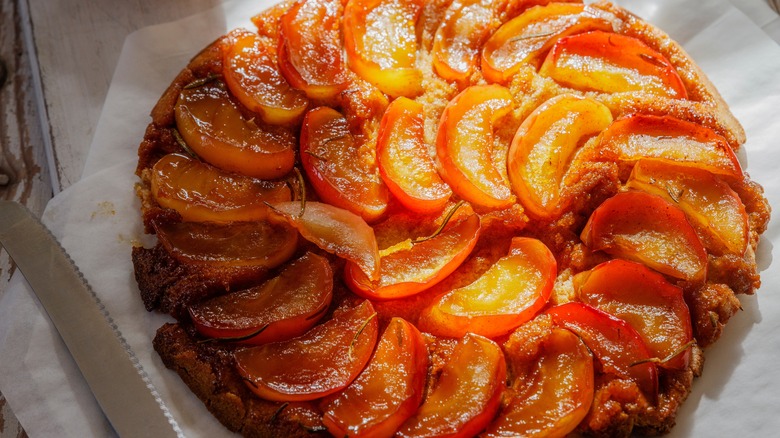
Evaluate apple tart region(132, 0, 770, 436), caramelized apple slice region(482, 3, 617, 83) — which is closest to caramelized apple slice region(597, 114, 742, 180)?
apple tart region(132, 0, 770, 436)

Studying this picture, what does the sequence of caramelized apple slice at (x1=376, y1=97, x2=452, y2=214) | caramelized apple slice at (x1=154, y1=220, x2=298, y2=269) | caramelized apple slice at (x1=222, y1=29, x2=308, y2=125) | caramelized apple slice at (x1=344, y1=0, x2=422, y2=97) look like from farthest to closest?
caramelized apple slice at (x1=344, y1=0, x2=422, y2=97) → caramelized apple slice at (x1=222, y1=29, x2=308, y2=125) → caramelized apple slice at (x1=376, y1=97, x2=452, y2=214) → caramelized apple slice at (x1=154, y1=220, x2=298, y2=269)

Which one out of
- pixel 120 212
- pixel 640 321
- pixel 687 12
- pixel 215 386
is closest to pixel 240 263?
pixel 215 386

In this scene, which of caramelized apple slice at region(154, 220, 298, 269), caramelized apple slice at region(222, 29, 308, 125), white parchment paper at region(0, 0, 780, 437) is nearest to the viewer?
white parchment paper at region(0, 0, 780, 437)

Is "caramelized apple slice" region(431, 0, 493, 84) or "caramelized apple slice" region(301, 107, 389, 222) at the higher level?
"caramelized apple slice" region(431, 0, 493, 84)

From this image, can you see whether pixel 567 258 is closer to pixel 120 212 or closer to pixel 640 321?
pixel 640 321

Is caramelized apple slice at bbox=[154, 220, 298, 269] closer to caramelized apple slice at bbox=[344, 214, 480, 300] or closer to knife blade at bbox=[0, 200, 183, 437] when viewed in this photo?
caramelized apple slice at bbox=[344, 214, 480, 300]

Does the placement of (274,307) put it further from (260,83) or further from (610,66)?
(610,66)

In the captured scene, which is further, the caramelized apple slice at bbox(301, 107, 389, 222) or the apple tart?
the caramelized apple slice at bbox(301, 107, 389, 222)

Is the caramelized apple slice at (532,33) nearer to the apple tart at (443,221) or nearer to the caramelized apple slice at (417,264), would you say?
the apple tart at (443,221)

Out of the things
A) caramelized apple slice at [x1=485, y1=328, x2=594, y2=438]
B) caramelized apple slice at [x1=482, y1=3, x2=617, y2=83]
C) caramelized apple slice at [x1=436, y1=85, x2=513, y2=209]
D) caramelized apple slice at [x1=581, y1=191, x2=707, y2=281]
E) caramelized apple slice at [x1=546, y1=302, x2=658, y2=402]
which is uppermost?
caramelized apple slice at [x1=482, y1=3, x2=617, y2=83]
